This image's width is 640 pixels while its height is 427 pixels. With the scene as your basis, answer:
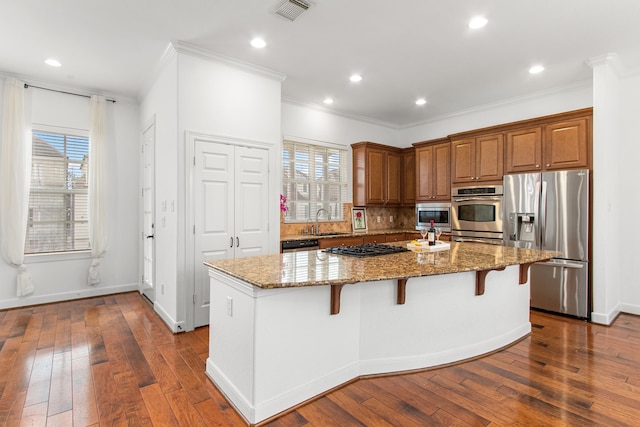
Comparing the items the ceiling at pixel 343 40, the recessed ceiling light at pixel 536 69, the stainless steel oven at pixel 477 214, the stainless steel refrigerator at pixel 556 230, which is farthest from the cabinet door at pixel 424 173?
the recessed ceiling light at pixel 536 69

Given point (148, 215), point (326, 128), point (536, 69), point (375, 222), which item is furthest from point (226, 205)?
point (536, 69)

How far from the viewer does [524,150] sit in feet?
14.5

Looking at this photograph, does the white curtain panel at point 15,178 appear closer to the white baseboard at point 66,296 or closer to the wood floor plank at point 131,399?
the white baseboard at point 66,296

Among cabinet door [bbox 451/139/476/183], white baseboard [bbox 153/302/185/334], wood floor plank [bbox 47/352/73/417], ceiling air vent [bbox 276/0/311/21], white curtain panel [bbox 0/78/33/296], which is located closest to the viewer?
wood floor plank [bbox 47/352/73/417]

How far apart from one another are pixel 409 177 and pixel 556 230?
270 cm

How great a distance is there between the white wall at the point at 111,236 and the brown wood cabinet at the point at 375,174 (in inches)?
143

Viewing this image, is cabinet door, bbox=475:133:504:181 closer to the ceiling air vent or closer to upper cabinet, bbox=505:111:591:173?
upper cabinet, bbox=505:111:591:173

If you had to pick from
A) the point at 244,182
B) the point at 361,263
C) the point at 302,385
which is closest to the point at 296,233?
the point at 244,182

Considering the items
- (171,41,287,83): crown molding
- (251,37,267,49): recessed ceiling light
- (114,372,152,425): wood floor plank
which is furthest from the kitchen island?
(171,41,287,83): crown molding

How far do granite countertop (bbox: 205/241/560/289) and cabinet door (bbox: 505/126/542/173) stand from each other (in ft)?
5.61

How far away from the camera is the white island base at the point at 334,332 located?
6.63ft

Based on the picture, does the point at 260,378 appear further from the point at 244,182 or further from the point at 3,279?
the point at 3,279

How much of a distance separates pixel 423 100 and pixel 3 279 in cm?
633

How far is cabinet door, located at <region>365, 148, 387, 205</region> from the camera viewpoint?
227 inches
